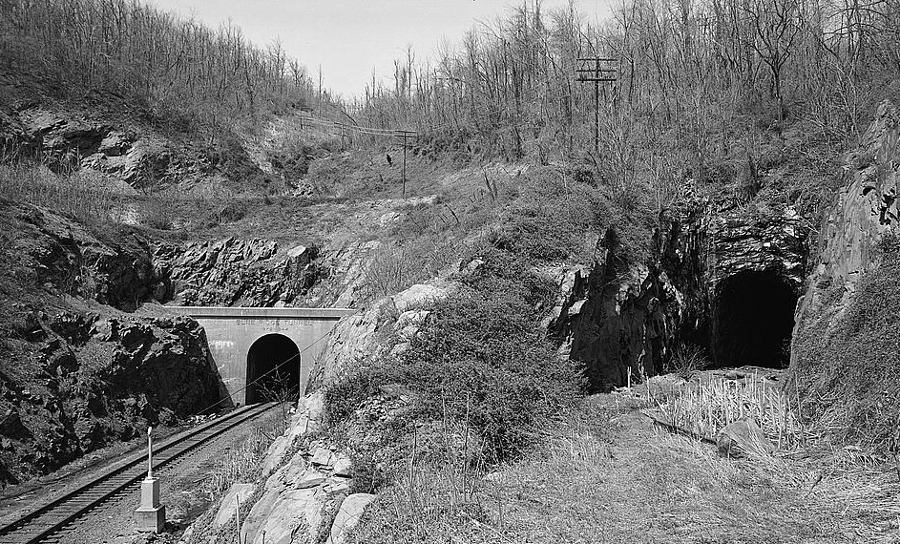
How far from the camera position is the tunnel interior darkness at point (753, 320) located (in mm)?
22078

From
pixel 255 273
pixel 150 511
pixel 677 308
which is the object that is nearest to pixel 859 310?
pixel 677 308

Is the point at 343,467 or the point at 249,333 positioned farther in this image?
the point at 249,333

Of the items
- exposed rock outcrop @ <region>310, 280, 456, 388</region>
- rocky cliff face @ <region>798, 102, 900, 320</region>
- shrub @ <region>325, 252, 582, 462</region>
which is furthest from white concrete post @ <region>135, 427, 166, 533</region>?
rocky cliff face @ <region>798, 102, 900, 320</region>

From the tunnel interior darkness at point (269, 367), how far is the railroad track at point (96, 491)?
445 cm

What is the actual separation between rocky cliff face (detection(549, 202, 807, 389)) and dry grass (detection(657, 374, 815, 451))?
399 cm

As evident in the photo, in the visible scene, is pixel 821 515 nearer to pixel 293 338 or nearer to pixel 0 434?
pixel 0 434

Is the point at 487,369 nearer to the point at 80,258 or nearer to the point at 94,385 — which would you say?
the point at 94,385

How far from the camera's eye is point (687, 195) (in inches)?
834

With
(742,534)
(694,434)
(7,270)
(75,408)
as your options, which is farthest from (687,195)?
(7,270)

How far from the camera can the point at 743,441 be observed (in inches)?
344

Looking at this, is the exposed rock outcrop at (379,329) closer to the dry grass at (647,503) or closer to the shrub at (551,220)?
the shrub at (551,220)

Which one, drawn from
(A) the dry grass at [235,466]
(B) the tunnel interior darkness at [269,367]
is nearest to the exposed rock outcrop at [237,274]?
(B) the tunnel interior darkness at [269,367]

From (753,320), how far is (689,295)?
5455 millimetres

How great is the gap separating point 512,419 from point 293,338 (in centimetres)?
1704
